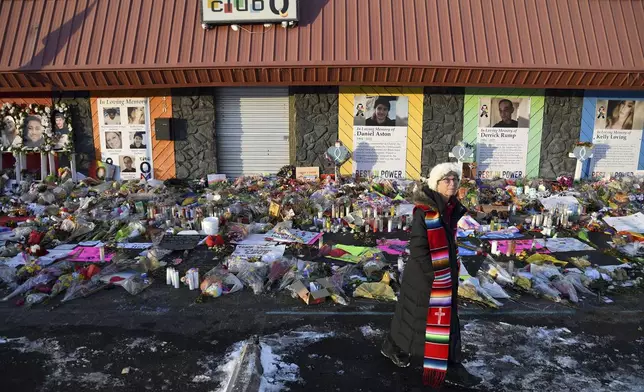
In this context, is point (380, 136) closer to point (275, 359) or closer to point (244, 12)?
point (244, 12)

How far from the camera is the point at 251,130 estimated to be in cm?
1191

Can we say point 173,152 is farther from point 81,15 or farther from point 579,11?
point 579,11

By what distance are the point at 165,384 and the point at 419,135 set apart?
9.21 metres

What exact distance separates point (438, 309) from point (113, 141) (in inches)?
419

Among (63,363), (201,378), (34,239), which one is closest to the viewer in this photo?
(201,378)

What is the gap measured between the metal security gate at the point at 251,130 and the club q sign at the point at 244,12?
5.86 feet

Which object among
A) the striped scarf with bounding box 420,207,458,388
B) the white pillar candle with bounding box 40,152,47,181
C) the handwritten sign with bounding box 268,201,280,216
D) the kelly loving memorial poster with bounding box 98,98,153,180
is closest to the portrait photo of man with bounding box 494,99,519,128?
the handwritten sign with bounding box 268,201,280,216

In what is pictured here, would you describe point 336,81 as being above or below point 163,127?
above

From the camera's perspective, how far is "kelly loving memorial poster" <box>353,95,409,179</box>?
11414mm

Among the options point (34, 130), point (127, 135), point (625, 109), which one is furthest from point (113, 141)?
point (625, 109)

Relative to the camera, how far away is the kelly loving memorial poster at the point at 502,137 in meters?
11.5

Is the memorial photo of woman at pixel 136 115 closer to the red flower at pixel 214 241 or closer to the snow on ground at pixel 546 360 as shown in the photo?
the red flower at pixel 214 241

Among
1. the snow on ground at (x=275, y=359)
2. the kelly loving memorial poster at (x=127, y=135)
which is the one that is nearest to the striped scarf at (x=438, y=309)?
the snow on ground at (x=275, y=359)

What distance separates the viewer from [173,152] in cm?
1174
